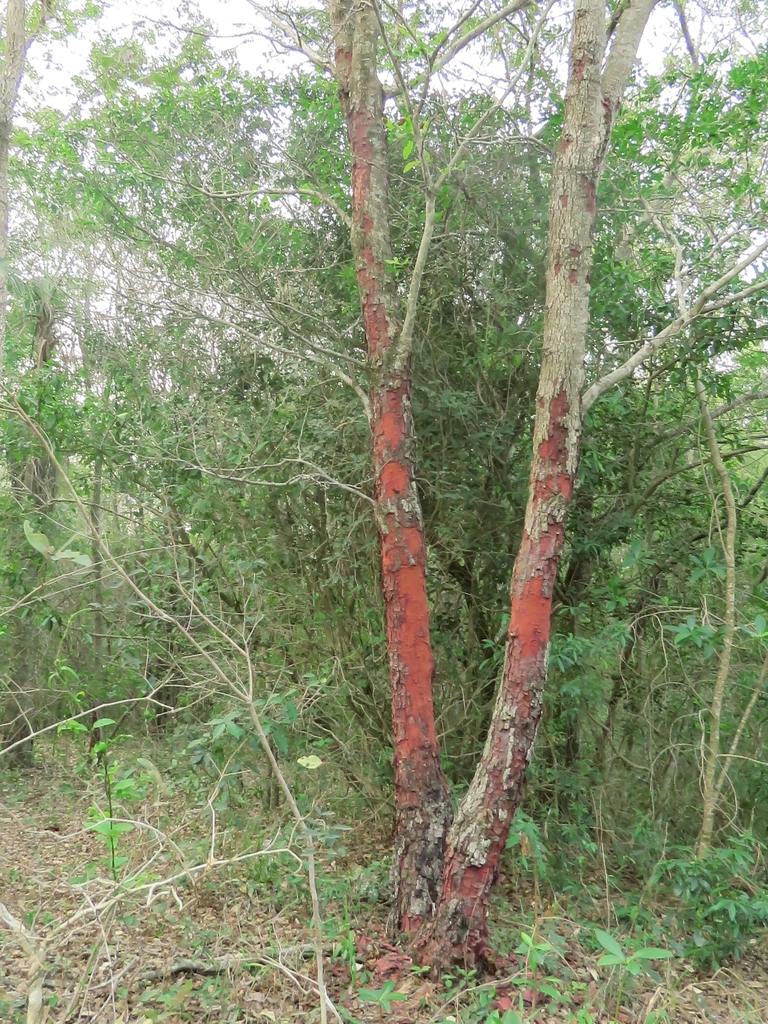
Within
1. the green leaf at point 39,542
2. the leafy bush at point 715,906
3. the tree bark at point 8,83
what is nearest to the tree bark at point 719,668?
the leafy bush at point 715,906

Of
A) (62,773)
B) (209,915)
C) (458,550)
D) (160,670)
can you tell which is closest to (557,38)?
(458,550)

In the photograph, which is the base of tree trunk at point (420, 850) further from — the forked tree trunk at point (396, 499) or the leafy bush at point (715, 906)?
the leafy bush at point (715, 906)

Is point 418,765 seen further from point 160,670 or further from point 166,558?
point 160,670

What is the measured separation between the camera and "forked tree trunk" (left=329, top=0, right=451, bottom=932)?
361cm

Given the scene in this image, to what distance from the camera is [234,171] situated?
197 inches

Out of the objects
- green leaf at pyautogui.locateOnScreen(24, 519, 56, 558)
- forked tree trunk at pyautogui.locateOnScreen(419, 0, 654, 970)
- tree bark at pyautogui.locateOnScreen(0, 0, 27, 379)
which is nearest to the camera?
green leaf at pyautogui.locateOnScreen(24, 519, 56, 558)

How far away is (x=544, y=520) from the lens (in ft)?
11.5

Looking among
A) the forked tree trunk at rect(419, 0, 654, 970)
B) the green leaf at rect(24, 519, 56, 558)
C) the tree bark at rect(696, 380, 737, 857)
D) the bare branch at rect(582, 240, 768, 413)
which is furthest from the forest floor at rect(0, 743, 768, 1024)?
the bare branch at rect(582, 240, 768, 413)

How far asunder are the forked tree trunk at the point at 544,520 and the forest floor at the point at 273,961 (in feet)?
1.03

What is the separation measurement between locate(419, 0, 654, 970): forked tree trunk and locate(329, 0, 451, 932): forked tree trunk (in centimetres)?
22

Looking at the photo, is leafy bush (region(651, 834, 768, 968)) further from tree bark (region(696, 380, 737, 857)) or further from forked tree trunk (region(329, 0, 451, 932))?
forked tree trunk (region(329, 0, 451, 932))

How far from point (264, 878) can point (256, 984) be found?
0.99 metres

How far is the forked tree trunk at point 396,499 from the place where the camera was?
3.61 meters

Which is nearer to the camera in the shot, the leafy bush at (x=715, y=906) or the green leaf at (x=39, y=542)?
the green leaf at (x=39, y=542)
